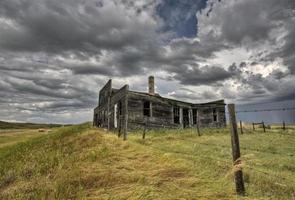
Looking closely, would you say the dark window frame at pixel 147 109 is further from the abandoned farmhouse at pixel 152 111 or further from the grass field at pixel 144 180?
the grass field at pixel 144 180

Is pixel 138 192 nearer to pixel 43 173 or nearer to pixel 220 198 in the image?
pixel 220 198

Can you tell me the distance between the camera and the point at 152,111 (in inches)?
925

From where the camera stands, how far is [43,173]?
8656 mm

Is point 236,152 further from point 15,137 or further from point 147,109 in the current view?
point 15,137

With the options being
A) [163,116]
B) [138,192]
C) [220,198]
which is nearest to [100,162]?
[138,192]

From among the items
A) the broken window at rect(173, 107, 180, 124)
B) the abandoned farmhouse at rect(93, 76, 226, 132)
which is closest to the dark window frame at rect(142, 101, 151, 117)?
the abandoned farmhouse at rect(93, 76, 226, 132)

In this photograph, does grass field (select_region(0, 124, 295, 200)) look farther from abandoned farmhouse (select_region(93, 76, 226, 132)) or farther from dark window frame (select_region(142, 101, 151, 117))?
dark window frame (select_region(142, 101, 151, 117))

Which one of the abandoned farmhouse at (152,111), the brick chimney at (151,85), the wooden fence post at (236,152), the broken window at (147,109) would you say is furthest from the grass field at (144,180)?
the brick chimney at (151,85)

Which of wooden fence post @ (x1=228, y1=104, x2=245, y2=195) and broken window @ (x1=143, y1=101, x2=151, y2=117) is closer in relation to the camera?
wooden fence post @ (x1=228, y1=104, x2=245, y2=195)

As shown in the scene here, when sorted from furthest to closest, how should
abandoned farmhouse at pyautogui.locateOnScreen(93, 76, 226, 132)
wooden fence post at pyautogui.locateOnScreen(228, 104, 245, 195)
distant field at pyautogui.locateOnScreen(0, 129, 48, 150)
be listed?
distant field at pyautogui.locateOnScreen(0, 129, 48, 150) → abandoned farmhouse at pyautogui.locateOnScreen(93, 76, 226, 132) → wooden fence post at pyautogui.locateOnScreen(228, 104, 245, 195)

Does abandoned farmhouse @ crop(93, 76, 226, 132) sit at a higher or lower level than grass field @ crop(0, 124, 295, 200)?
higher

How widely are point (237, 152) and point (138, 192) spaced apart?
2468 millimetres

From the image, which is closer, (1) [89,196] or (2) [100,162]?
(1) [89,196]

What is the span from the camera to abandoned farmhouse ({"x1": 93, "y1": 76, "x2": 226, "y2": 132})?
21656 millimetres
